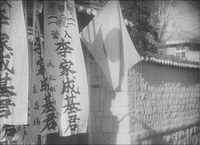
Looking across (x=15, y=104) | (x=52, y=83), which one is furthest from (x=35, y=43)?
(x=15, y=104)

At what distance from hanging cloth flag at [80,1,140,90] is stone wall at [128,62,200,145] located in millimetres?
1299

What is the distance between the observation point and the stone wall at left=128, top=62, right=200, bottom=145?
637 cm

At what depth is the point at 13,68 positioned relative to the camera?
338 cm

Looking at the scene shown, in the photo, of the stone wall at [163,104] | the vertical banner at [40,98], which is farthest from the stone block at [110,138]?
the vertical banner at [40,98]

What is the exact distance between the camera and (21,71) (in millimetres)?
3408

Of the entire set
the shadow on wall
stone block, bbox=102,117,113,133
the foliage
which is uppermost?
the foliage

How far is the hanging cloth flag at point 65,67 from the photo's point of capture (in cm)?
405

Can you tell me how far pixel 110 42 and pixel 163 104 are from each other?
3500 millimetres

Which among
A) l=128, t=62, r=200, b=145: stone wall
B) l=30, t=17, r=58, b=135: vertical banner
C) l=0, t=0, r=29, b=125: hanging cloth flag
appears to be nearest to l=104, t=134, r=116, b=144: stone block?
l=128, t=62, r=200, b=145: stone wall

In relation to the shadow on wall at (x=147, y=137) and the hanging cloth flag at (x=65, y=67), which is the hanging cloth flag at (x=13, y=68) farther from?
the shadow on wall at (x=147, y=137)

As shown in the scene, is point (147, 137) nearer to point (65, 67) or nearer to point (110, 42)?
point (110, 42)

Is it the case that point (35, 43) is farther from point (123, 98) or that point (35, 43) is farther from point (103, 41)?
point (123, 98)

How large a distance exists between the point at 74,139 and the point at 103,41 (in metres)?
2.81

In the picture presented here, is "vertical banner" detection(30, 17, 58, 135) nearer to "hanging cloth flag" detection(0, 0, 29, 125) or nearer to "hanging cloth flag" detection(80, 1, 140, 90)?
"hanging cloth flag" detection(0, 0, 29, 125)
